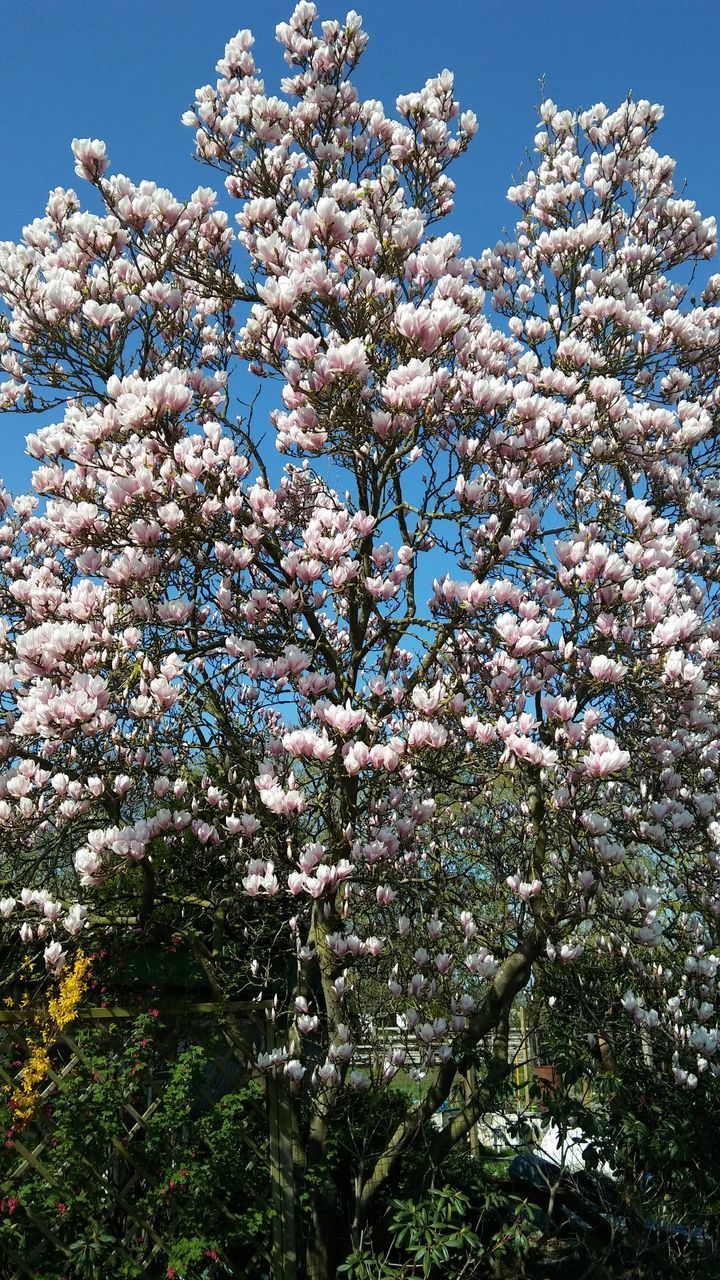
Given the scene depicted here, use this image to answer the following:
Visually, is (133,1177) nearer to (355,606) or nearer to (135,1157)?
(135,1157)

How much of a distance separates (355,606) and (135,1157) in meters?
2.74

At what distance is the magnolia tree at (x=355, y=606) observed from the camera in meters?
3.33

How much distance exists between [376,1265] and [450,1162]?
1271 millimetres

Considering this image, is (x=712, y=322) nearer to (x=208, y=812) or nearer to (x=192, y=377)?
(x=192, y=377)

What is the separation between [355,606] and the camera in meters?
4.54

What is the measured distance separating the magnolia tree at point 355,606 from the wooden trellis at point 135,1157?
0.16 meters

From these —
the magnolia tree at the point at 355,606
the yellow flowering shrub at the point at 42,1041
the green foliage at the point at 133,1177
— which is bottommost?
the green foliage at the point at 133,1177

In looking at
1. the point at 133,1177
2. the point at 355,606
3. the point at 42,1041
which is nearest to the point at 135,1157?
the point at 133,1177

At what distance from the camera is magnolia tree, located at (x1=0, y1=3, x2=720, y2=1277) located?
333 cm

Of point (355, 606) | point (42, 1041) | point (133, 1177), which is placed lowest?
point (133, 1177)

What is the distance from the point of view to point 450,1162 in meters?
4.96

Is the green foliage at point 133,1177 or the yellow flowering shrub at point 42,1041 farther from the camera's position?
the yellow flowering shrub at point 42,1041

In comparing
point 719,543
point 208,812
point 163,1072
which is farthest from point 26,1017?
point 719,543

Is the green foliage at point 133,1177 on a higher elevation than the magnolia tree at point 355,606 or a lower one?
lower
